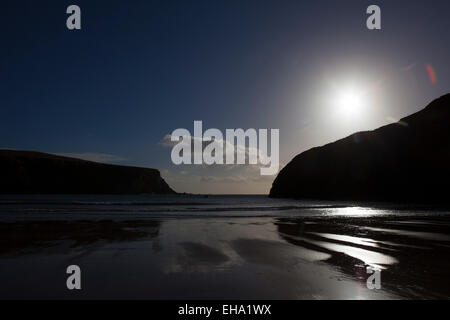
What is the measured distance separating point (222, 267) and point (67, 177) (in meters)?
166

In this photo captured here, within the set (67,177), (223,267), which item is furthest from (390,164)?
(67,177)

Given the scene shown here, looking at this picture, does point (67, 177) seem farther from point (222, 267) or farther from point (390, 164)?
point (222, 267)

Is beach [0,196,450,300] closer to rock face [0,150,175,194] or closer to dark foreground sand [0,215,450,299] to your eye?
dark foreground sand [0,215,450,299]

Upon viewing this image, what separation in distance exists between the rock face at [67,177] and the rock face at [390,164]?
10203 centimetres

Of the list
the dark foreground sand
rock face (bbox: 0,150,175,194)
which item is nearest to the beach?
the dark foreground sand

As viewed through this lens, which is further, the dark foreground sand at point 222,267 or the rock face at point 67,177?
the rock face at point 67,177

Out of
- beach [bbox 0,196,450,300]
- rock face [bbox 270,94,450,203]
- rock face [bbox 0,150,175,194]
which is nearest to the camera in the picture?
beach [bbox 0,196,450,300]

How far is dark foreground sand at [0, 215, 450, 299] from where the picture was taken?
6402 millimetres

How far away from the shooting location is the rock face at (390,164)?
221ft

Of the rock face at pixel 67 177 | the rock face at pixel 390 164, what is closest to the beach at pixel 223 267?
the rock face at pixel 390 164

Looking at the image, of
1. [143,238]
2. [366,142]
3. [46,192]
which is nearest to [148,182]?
[46,192]

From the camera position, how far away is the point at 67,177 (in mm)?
154250

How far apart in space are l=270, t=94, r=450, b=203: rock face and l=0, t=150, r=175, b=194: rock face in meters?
102

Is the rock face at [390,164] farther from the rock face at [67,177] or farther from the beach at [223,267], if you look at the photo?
the rock face at [67,177]
